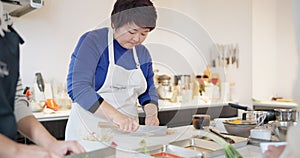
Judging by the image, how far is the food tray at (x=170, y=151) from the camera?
2.96 ft

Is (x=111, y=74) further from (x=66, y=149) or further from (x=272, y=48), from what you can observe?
(x=272, y=48)

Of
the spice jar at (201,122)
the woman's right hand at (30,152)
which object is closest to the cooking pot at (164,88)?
the spice jar at (201,122)

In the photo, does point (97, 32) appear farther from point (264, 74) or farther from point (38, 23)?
point (264, 74)

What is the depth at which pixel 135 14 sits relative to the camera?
1270mm

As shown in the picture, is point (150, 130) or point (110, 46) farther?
point (110, 46)

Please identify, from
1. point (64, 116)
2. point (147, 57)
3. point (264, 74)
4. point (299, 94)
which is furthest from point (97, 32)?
point (264, 74)

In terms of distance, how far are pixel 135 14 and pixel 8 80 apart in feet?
2.26

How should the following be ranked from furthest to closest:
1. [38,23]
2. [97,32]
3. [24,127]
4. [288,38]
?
1. [288,38]
2. [38,23]
3. [97,32]
4. [24,127]

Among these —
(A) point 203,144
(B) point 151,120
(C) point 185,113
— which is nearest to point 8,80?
(A) point 203,144

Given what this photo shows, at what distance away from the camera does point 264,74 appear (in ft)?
10.3

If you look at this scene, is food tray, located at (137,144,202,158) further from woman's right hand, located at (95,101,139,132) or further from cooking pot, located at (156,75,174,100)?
cooking pot, located at (156,75,174,100)

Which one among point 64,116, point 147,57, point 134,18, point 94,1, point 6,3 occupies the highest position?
point 94,1

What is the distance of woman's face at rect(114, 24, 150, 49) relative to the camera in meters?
1.30

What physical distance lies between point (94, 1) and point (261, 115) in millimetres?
1602
